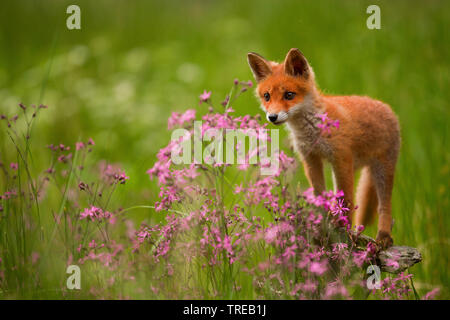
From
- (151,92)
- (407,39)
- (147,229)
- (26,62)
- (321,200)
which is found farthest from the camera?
(26,62)

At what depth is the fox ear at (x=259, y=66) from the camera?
10.9 ft

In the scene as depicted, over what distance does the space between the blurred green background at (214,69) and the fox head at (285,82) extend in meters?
1.44

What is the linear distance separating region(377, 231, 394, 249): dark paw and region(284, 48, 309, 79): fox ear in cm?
122

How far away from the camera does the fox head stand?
323 cm

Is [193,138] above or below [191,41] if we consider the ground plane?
below

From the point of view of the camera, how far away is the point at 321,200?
8.04ft

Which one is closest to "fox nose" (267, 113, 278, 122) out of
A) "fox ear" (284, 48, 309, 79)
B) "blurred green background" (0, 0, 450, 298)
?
"fox ear" (284, 48, 309, 79)

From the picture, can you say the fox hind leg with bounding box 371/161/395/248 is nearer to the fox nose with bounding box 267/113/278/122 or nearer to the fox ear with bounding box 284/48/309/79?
the fox ear with bounding box 284/48/309/79

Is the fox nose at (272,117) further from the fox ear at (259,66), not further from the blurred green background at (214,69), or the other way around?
the blurred green background at (214,69)
